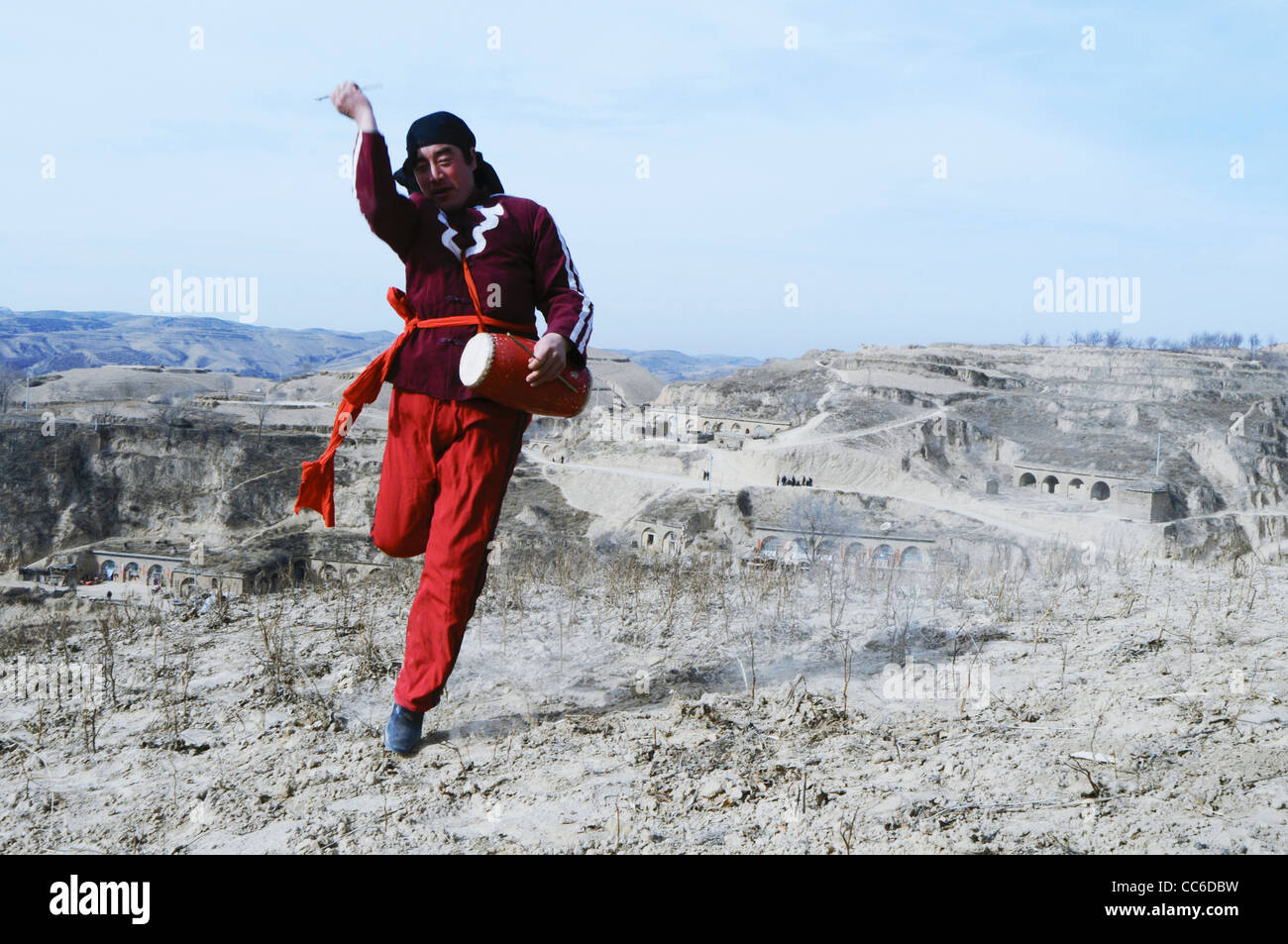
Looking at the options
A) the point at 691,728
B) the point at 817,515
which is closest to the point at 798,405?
the point at 817,515

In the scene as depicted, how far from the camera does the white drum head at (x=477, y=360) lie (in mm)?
3639

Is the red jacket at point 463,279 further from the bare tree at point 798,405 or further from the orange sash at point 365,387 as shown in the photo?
the bare tree at point 798,405

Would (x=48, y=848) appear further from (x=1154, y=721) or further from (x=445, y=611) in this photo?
(x=1154, y=721)

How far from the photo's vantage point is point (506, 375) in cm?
367

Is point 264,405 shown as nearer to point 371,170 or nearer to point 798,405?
point 798,405

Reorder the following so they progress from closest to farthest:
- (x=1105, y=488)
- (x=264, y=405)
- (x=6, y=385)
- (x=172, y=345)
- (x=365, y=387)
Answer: (x=365, y=387), (x=1105, y=488), (x=264, y=405), (x=6, y=385), (x=172, y=345)

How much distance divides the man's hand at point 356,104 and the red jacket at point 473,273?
11.2 inches

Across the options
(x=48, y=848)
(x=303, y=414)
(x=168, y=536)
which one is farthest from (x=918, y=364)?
(x=48, y=848)

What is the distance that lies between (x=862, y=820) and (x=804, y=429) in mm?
44647

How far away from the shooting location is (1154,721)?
364cm

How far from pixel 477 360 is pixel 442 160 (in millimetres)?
891

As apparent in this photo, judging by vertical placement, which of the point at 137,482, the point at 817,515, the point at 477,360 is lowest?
the point at 137,482

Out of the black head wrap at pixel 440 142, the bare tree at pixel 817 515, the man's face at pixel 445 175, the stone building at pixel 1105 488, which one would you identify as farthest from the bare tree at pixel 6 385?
the man's face at pixel 445 175

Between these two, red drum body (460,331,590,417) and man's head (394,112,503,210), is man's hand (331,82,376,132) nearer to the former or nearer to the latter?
man's head (394,112,503,210)
